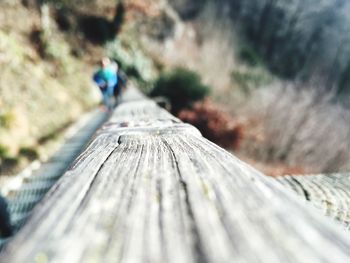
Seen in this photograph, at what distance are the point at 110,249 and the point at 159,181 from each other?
260 mm

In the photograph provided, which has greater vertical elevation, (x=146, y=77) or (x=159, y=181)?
(x=159, y=181)

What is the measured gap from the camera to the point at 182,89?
11656 mm

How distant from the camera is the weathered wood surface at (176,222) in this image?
44 cm

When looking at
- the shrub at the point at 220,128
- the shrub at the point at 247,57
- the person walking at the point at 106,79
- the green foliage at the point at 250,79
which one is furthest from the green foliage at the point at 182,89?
the shrub at the point at 247,57

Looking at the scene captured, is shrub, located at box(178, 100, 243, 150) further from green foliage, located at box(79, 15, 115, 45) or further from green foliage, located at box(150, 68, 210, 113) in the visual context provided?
green foliage, located at box(79, 15, 115, 45)

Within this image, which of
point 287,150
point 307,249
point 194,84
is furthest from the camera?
point 194,84

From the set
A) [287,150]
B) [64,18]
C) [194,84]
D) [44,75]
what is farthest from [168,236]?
[64,18]

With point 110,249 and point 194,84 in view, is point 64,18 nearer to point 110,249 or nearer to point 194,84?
point 194,84

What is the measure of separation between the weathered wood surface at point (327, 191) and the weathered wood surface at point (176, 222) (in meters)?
0.42

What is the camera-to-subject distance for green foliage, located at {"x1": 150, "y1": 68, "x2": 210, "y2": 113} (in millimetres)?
11509

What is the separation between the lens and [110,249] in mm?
457

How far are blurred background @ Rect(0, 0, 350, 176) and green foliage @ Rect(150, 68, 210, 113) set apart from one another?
0.04 m

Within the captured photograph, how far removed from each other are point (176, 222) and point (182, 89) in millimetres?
11278

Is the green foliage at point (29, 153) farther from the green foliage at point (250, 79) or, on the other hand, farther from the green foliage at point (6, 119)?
the green foliage at point (250, 79)
